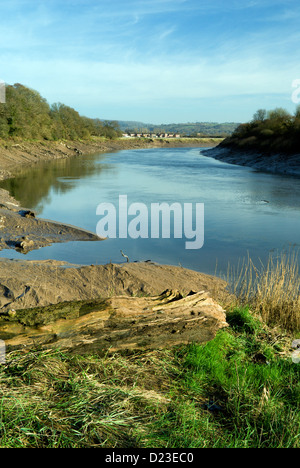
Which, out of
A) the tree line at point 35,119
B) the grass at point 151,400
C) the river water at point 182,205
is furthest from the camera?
the tree line at point 35,119

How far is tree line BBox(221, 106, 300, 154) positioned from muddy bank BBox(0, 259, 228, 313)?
90.9 ft

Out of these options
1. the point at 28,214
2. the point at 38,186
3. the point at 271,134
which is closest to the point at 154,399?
the point at 28,214

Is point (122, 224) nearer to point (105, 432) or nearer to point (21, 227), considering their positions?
point (21, 227)

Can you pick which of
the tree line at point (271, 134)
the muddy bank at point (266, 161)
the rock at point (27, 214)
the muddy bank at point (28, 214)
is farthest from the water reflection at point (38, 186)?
the tree line at point (271, 134)

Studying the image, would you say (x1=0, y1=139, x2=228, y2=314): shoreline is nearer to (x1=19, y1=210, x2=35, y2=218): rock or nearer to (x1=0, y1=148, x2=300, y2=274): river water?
(x1=19, y1=210, x2=35, y2=218): rock

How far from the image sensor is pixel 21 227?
1156 cm

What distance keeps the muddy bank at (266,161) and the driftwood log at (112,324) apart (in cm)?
2613

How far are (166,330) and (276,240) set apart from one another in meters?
8.29

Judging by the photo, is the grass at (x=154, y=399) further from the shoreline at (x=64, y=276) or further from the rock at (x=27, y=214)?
the rock at (x=27, y=214)

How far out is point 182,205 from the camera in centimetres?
1711

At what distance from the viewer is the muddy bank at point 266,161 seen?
30.1 metres

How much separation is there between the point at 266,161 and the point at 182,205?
19.7 metres

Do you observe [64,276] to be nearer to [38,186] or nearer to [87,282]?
[87,282]
